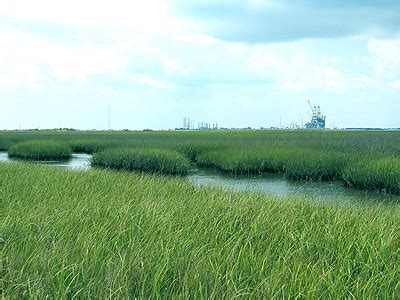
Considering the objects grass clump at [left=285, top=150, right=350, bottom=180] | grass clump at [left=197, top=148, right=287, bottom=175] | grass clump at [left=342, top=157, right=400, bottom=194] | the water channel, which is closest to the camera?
the water channel

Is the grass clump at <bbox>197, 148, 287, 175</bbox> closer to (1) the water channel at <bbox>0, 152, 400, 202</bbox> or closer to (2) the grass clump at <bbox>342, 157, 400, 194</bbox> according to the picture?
(1) the water channel at <bbox>0, 152, 400, 202</bbox>

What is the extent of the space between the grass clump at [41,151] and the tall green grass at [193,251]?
17.0 metres

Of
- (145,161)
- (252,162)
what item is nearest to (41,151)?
(145,161)

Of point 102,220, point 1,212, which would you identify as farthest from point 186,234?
point 1,212

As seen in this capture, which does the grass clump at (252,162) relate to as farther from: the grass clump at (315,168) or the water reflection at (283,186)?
the grass clump at (315,168)

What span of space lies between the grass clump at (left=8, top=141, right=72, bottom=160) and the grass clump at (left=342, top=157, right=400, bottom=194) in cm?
1590

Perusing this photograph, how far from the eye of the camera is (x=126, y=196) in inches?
291

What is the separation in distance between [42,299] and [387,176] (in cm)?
1099

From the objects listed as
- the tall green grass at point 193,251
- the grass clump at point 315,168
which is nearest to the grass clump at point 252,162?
the grass clump at point 315,168

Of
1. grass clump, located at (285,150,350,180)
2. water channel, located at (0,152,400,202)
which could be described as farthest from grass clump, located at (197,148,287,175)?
grass clump, located at (285,150,350,180)

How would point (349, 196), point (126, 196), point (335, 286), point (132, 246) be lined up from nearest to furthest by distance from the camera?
point (335, 286) < point (132, 246) < point (126, 196) < point (349, 196)

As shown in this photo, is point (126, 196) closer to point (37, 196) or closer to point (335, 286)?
point (37, 196)

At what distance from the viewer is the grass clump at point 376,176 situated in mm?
11805

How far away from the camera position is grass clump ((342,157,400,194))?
11.8 meters
